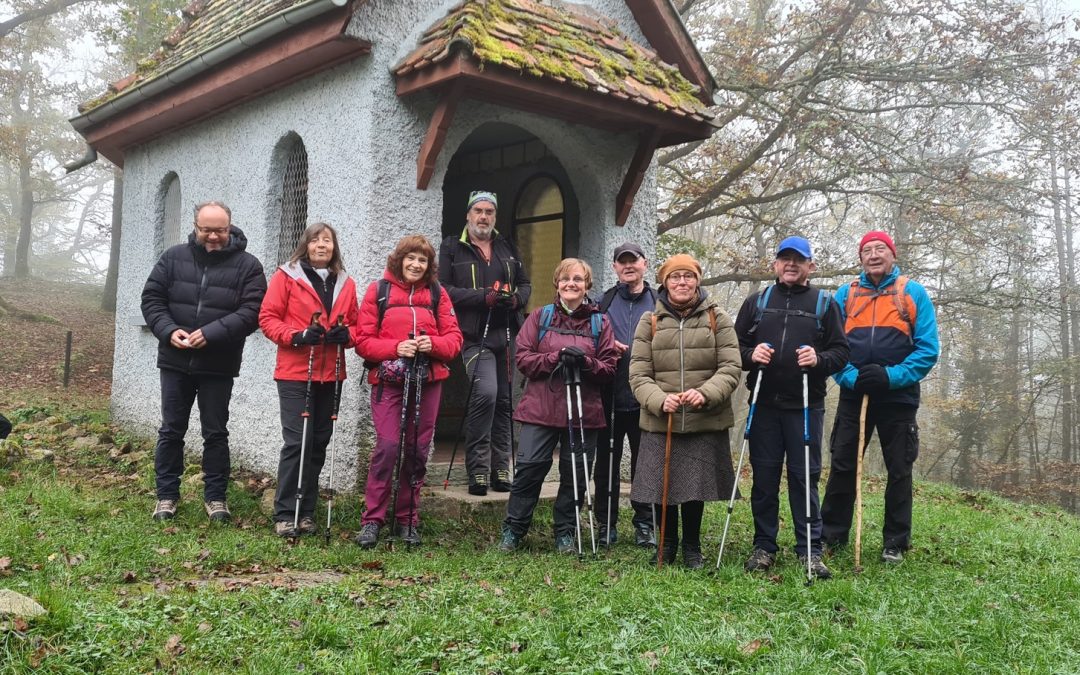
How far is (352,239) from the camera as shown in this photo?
6566 mm

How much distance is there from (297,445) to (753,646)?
10.6 feet

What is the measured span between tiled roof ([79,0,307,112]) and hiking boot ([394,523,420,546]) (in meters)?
4.94

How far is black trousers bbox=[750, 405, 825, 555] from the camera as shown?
4.96 metres

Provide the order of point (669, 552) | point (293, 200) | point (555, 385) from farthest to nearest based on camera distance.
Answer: point (293, 200), point (555, 385), point (669, 552)

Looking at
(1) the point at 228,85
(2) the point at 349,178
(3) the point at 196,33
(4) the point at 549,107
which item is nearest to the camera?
(2) the point at 349,178

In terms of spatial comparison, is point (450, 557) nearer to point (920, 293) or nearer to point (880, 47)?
point (920, 293)


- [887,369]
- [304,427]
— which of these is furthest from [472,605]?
[887,369]

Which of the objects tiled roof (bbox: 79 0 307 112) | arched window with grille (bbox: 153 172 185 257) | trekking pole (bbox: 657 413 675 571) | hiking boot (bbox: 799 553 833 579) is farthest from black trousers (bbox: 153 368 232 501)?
arched window with grille (bbox: 153 172 185 257)

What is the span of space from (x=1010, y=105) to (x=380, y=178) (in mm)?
9227

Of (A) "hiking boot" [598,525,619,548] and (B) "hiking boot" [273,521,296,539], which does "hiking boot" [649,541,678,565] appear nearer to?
(A) "hiking boot" [598,525,619,548]

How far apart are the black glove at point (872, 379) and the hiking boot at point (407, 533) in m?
3.05

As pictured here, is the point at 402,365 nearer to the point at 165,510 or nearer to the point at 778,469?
the point at 165,510

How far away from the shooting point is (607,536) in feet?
18.7

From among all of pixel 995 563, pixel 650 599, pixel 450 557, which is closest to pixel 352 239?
pixel 450 557
